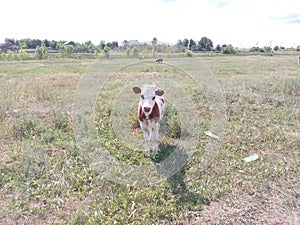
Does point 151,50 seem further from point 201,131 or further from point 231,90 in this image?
point 231,90

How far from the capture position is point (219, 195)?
3.95 meters

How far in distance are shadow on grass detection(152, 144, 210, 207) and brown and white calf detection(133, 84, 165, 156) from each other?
0.90 ft

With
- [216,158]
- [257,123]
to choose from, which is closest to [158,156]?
[216,158]

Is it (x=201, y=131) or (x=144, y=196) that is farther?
(x=201, y=131)

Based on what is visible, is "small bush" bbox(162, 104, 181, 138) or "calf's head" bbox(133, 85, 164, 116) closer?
"calf's head" bbox(133, 85, 164, 116)

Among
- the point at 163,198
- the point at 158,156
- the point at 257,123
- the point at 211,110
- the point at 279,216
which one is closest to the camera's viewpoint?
the point at 279,216

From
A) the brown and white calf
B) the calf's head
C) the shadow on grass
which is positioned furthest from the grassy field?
the calf's head

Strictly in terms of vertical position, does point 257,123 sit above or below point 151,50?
below

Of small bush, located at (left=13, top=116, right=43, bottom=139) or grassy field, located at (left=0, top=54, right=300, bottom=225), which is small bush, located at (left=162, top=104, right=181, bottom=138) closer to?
grassy field, located at (left=0, top=54, right=300, bottom=225)

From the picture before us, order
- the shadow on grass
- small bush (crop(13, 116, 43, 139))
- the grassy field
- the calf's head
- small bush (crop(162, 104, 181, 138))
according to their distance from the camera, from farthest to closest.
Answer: small bush (crop(162, 104, 181, 138)), small bush (crop(13, 116, 43, 139)), the calf's head, the shadow on grass, the grassy field

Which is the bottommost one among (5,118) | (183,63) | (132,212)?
(132,212)

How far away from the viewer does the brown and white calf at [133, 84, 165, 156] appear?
452 centimetres

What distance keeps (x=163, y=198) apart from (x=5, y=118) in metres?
4.97

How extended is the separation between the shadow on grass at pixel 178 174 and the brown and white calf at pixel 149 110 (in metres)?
0.27
